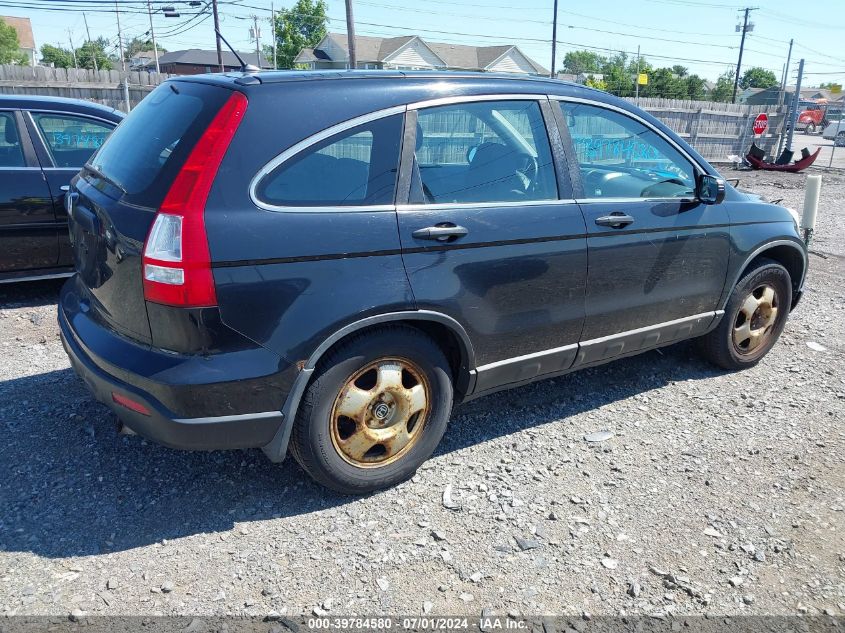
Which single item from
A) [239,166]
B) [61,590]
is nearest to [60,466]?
[61,590]

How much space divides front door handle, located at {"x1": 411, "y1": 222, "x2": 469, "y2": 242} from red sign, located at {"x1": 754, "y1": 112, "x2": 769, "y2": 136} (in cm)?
2401

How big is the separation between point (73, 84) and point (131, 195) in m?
15.2

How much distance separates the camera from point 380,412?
3.27m

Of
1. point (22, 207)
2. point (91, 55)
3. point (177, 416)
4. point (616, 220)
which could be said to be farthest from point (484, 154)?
point (91, 55)

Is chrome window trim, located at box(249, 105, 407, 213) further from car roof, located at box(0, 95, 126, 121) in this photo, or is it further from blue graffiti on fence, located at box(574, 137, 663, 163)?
car roof, located at box(0, 95, 126, 121)

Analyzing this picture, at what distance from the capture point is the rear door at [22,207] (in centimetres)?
566

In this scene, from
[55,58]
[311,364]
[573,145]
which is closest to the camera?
[311,364]

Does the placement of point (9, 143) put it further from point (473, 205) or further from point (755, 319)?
point (755, 319)

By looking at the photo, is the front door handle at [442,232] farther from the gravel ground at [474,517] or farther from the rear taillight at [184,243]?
the gravel ground at [474,517]

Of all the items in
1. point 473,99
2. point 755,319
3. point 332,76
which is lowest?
point 755,319

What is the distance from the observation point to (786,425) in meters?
4.20

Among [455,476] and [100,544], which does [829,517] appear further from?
[100,544]

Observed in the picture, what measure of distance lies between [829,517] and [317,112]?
3028 mm

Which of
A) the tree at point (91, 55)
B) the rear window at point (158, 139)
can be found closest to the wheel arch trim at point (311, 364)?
the rear window at point (158, 139)
